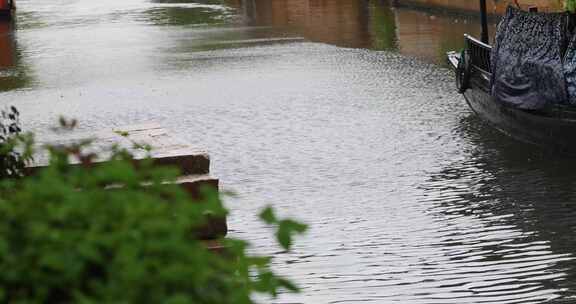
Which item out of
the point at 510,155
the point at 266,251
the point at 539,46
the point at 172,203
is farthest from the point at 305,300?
the point at 539,46

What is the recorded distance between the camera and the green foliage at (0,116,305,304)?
107 inches

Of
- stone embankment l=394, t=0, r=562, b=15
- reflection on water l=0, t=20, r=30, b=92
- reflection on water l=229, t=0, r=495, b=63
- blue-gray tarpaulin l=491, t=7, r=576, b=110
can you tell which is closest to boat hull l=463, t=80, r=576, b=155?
blue-gray tarpaulin l=491, t=7, r=576, b=110

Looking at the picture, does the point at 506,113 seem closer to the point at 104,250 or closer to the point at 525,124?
the point at 525,124

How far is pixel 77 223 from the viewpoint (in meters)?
2.86

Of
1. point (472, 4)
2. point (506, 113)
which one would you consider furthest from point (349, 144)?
point (472, 4)

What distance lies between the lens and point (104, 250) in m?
2.79

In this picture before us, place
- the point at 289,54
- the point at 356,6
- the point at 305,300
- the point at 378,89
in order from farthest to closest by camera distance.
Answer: the point at 356,6
the point at 289,54
the point at 378,89
the point at 305,300

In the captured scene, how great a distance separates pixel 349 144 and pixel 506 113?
200cm

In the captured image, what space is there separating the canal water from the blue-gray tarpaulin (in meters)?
0.61

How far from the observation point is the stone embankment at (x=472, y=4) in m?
30.3

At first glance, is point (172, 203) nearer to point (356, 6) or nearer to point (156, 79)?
point (156, 79)

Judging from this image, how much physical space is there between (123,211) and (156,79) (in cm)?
A: 2231

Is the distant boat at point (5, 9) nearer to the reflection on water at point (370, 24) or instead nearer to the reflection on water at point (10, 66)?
the reflection on water at point (10, 66)

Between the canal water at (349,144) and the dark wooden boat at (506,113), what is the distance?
0.63 feet
